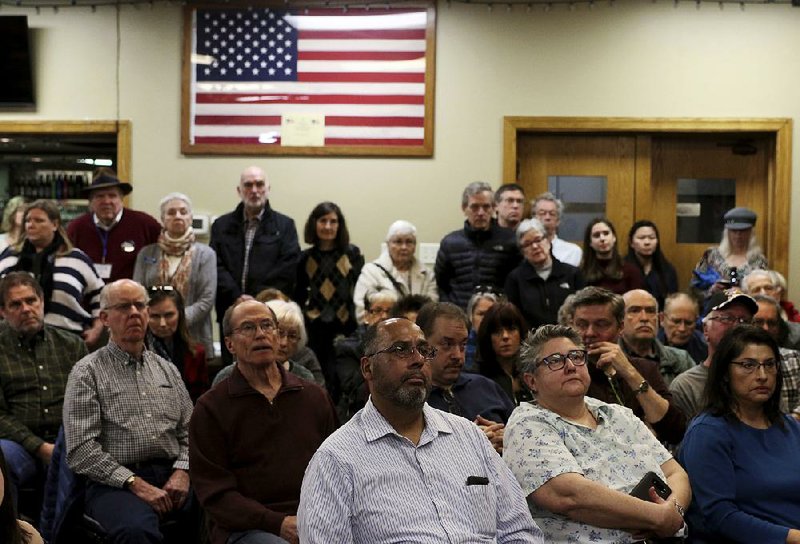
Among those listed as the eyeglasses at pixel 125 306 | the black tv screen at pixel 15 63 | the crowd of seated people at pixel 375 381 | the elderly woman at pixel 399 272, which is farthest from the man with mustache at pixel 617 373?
the black tv screen at pixel 15 63

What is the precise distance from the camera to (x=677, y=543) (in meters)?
3.34

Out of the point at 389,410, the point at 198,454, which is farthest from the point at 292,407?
the point at 389,410

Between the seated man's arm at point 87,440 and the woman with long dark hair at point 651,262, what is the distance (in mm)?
3382

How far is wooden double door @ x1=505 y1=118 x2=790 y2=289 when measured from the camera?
7113 mm

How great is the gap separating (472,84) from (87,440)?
378 cm

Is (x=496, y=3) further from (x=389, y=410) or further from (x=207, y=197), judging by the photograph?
(x=389, y=410)

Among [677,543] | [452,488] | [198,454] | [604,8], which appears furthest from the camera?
[604,8]

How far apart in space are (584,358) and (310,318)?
272cm

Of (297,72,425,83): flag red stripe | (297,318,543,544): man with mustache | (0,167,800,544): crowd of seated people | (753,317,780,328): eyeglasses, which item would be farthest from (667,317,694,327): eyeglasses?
(297,72,425,83): flag red stripe

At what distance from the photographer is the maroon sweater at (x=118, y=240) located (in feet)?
19.7

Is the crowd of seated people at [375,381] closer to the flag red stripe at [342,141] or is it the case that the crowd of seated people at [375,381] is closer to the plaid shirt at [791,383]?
the plaid shirt at [791,383]

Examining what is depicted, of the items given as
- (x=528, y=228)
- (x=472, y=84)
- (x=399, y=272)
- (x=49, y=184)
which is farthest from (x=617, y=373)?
(x=49, y=184)

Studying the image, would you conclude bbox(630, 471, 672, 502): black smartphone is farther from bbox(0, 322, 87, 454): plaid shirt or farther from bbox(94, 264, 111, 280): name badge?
bbox(94, 264, 111, 280): name badge

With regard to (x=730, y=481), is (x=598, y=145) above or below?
above
